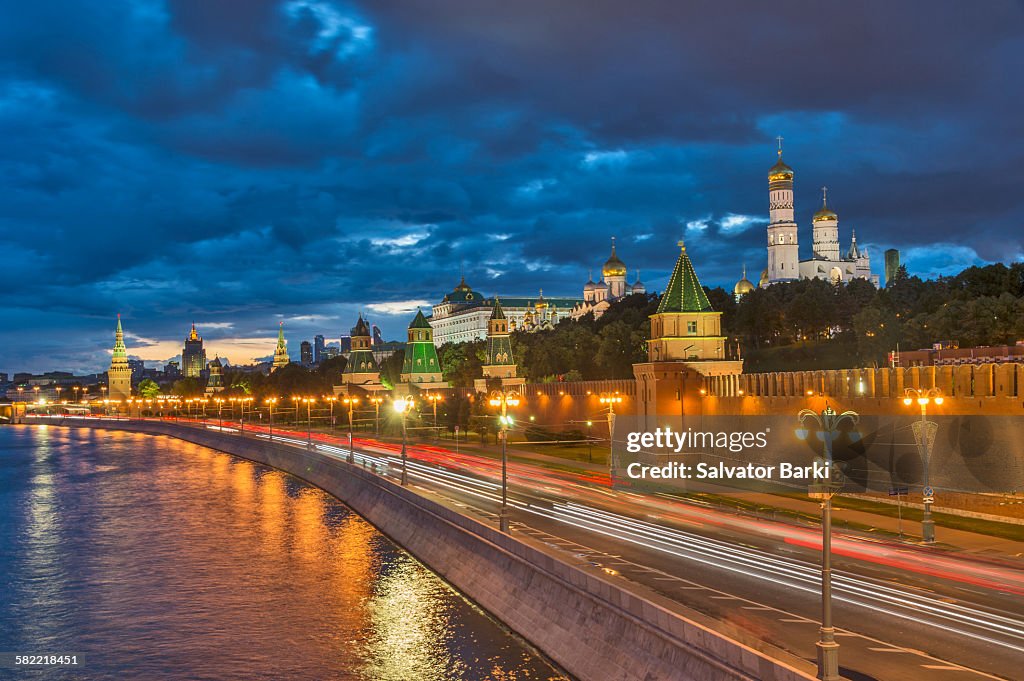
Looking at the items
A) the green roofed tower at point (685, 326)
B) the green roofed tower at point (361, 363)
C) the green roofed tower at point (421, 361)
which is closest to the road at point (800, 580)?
the green roofed tower at point (685, 326)

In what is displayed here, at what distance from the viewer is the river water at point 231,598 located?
28.3 meters

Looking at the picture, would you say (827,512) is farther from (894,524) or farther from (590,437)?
(590,437)

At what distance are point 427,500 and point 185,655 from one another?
14.6 metres

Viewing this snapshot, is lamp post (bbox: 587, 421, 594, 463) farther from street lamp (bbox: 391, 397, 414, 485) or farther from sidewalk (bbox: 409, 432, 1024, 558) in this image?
sidewalk (bbox: 409, 432, 1024, 558)

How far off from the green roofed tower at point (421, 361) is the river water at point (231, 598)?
3176 inches

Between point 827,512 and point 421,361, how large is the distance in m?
137

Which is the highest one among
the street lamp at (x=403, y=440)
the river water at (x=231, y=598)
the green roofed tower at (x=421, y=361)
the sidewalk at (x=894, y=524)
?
the green roofed tower at (x=421, y=361)

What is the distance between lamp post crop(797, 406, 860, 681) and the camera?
15.2 m

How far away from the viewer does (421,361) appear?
5989 inches

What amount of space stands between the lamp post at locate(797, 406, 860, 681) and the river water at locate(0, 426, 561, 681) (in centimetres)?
1200

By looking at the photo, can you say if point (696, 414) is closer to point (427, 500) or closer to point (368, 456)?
point (368, 456)

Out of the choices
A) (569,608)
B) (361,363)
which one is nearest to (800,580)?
(569,608)

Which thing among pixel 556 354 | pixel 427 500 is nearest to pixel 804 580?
pixel 427 500

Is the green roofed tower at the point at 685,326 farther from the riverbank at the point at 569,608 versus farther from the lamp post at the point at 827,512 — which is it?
the lamp post at the point at 827,512
